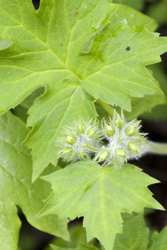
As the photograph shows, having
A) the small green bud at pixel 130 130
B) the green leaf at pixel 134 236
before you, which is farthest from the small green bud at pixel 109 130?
the green leaf at pixel 134 236

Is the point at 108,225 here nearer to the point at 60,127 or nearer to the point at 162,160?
the point at 60,127

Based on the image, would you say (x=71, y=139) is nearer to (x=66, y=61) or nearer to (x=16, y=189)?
(x=66, y=61)

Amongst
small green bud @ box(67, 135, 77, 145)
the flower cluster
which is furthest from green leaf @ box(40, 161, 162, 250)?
small green bud @ box(67, 135, 77, 145)

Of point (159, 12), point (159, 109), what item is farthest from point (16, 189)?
point (159, 12)

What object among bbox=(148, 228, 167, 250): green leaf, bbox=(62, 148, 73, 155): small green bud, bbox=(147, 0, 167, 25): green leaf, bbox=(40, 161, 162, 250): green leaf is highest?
bbox=(62, 148, 73, 155): small green bud

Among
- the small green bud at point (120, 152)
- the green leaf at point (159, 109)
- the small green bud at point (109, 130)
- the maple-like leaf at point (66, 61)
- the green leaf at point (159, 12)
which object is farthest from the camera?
the green leaf at point (159, 12)

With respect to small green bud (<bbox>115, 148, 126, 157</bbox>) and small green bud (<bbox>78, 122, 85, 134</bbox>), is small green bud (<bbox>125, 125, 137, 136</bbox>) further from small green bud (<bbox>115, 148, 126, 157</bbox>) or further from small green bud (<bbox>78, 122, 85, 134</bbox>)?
small green bud (<bbox>78, 122, 85, 134</bbox>)

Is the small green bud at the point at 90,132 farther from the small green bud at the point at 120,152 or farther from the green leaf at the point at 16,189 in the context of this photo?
the green leaf at the point at 16,189
